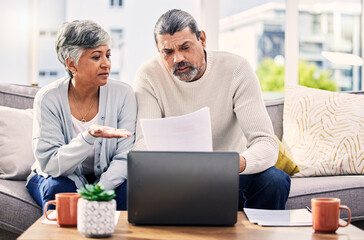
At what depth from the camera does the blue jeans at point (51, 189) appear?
208cm

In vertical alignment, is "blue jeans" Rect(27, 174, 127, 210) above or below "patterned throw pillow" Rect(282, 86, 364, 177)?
below

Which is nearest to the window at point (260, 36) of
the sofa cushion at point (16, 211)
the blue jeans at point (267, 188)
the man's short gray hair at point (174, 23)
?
the man's short gray hair at point (174, 23)

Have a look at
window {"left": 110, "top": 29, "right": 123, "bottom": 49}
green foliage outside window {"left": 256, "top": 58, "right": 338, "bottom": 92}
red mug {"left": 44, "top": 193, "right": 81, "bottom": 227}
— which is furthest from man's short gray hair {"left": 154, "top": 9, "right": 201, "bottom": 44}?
green foliage outside window {"left": 256, "top": 58, "right": 338, "bottom": 92}

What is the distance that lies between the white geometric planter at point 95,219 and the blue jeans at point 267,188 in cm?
81

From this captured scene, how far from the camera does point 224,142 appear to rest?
2.38m

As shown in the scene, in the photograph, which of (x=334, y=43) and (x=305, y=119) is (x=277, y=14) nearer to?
(x=334, y=43)

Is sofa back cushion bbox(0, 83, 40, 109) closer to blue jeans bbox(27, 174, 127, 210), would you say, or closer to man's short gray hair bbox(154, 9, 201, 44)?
blue jeans bbox(27, 174, 127, 210)

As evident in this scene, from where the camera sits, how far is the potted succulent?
146 centimetres

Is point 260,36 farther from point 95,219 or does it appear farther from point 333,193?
point 95,219

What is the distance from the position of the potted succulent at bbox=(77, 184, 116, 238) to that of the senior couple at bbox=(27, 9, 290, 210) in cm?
59

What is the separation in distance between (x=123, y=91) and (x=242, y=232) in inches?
Result: 40.5

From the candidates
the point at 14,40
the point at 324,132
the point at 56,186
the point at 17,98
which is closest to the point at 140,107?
the point at 56,186

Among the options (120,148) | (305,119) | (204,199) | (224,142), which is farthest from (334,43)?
(204,199)

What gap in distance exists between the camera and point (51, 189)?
2070 mm
